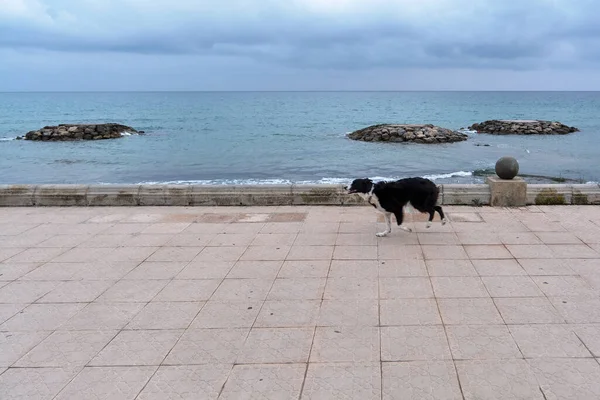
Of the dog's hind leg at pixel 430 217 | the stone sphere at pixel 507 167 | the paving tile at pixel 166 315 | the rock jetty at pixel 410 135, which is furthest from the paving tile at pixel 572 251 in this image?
the rock jetty at pixel 410 135

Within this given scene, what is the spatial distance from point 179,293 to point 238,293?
66 cm

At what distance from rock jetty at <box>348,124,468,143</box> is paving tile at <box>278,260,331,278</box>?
Result: 38.5m

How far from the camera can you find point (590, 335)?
431 cm

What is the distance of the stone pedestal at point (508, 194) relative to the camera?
29.6ft

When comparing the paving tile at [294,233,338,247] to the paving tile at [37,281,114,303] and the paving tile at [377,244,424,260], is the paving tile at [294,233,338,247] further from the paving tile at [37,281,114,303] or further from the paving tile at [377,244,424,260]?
the paving tile at [37,281,114,303]

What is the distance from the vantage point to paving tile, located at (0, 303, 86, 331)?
15.7ft

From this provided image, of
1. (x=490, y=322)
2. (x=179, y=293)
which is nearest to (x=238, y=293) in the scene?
(x=179, y=293)

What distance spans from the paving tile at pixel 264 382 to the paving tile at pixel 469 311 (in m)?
1.61

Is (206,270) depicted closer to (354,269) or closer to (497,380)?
(354,269)

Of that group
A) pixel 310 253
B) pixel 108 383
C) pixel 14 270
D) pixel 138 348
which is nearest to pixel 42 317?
pixel 138 348

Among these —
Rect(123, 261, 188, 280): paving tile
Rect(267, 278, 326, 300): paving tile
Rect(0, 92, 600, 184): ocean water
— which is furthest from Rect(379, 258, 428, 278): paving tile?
Rect(0, 92, 600, 184): ocean water

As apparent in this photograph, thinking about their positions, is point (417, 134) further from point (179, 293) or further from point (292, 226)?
point (179, 293)

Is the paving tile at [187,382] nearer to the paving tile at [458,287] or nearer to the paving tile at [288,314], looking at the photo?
the paving tile at [288,314]

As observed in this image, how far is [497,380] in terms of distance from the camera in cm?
370
